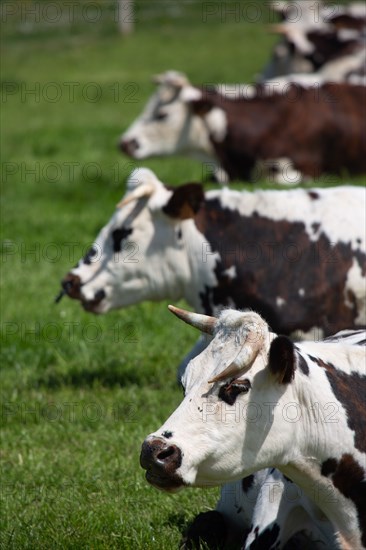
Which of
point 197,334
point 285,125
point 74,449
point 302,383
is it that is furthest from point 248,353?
point 285,125

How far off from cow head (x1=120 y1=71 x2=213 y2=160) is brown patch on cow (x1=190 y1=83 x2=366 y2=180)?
283mm

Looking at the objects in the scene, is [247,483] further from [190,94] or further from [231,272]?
[190,94]

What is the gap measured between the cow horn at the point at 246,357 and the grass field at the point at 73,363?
50.5 inches

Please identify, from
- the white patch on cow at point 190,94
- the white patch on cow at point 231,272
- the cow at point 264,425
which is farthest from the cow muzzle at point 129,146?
the cow at point 264,425

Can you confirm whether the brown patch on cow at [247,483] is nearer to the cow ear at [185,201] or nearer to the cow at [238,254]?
the cow at [238,254]

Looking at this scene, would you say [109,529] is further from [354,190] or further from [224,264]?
[354,190]

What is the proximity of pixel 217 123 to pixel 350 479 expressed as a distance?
32.3 ft

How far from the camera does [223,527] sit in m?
5.25

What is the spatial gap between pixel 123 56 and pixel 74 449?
25.8 m

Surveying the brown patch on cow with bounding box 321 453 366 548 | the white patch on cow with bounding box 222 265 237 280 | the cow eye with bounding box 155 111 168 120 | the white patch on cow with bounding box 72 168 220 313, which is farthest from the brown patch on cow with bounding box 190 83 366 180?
the brown patch on cow with bounding box 321 453 366 548

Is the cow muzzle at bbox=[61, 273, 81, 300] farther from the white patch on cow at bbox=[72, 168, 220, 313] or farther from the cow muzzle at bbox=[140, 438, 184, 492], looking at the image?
the cow muzzle at bbox=[140, 438, 184, 492]

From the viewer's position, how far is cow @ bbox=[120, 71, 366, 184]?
13.8 metres

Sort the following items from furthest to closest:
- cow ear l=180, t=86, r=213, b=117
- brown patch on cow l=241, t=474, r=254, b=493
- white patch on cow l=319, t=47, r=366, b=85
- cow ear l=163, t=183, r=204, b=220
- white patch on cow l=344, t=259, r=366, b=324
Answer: white patch on cow l=319, t=47, r=366, b=85
cow ear l=180, t=86, r=213, b=117
cow ear l=163, t=183, r=204, b=220
white patch on cow l=344, t=259, r=366, b=324
brown patch on cow l=241, t=474, r=254, b=493

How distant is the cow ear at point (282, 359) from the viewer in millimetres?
4168
